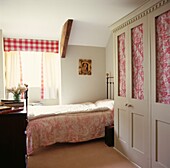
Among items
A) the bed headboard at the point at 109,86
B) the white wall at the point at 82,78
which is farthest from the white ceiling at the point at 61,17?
the bed headboard at the point at 109,86

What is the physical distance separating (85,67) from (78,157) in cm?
258

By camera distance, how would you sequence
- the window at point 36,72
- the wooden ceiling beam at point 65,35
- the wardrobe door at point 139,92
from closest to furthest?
the wardrobe door at point 139,92, the wooden ceiling beam at point 65,35, the window at point 36,72

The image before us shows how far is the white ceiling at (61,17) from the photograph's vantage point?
2625 millimetres

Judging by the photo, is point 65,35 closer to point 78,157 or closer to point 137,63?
point 137,63

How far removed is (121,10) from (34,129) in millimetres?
2365

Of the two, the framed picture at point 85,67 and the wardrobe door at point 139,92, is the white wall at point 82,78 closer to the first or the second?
the framed picture at point 85,67

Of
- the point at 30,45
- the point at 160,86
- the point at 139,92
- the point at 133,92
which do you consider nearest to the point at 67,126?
the point at 133,92

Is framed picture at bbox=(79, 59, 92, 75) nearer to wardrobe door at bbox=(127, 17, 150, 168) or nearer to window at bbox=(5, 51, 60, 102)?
window at bbox=(5, 51, 60, 102)

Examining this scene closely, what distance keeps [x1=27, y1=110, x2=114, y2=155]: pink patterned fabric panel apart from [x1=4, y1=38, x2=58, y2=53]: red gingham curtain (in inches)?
83.3

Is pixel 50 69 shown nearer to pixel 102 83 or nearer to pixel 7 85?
pixel 7 85

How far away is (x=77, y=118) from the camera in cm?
341

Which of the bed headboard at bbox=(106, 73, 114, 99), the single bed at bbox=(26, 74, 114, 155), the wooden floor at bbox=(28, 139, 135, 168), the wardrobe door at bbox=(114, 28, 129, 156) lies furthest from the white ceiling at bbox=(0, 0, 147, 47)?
the wooden floor at bbox=(28, 139, 135, 168)

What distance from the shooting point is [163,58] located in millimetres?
2086

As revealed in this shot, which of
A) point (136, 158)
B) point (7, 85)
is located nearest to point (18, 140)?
point (136, 158)
